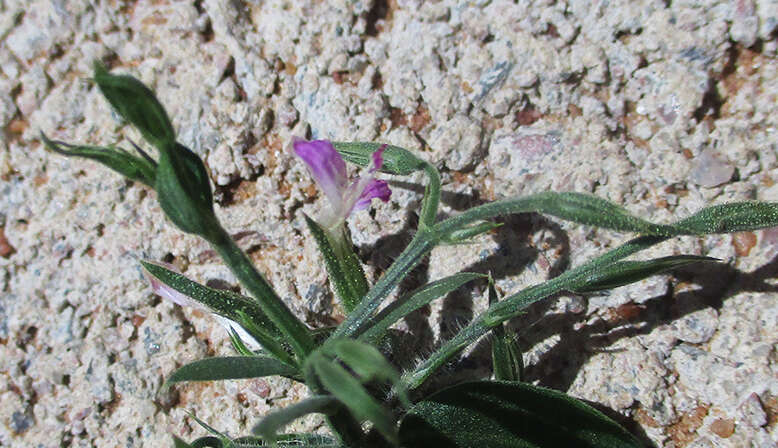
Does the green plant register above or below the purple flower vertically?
below

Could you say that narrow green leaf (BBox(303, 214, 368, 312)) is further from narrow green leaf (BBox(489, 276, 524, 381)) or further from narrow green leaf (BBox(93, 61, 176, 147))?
narrow green leaf (BBox(93, 61, 176, 147))

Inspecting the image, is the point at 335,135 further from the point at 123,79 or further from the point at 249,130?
the point at 123,79

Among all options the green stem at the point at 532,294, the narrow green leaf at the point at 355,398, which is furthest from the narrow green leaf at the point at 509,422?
the narrow green leaf at the point at 355,398

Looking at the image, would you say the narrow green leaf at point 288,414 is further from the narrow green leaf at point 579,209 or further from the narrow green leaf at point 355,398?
the narrow green leaf at point 579,209

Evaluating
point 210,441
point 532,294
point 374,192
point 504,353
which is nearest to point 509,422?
point 504,353

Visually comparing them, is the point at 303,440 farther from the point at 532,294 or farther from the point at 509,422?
the point at 532,294

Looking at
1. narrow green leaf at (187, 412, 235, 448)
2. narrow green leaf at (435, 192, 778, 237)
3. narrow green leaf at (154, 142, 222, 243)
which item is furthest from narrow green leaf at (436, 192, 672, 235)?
→ narrow green leaf at (187, 412, 235, 448)

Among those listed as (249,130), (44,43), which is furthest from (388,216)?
(44,43)
